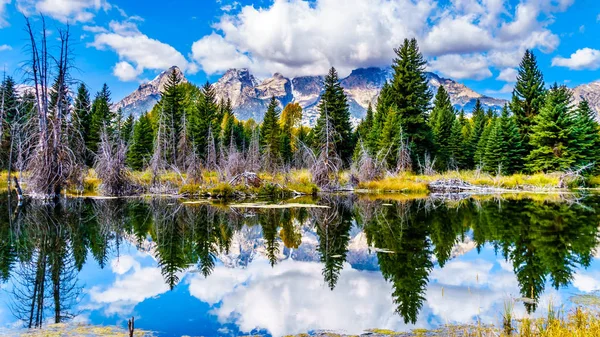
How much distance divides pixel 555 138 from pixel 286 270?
37.7 m

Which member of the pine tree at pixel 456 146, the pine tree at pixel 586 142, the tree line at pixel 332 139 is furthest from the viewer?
the pine tree at pixel 456 146

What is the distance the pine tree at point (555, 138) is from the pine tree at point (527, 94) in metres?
5.11

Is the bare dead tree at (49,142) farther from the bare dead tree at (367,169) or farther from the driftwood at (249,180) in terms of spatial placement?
the bare dead tree at (367,169)

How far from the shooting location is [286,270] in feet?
30.7

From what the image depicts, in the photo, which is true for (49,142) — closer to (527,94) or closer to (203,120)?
(203,120)

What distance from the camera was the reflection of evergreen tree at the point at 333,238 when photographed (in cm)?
909

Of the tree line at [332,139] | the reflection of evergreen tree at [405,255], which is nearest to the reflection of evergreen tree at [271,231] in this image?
the reflection of evergreen tree at [405,255]

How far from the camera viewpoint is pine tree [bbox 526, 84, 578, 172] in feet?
120

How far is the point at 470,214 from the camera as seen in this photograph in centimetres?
1753

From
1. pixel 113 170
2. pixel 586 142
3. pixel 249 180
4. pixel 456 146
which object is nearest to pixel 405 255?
pixel 249 180

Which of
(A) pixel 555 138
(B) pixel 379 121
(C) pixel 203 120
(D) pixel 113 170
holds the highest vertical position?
(C) pixel 203 120

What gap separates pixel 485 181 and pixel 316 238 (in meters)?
27.6

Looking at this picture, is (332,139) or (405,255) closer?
(405,255)

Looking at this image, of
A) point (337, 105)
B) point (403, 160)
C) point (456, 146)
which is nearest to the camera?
point (403, 160)
